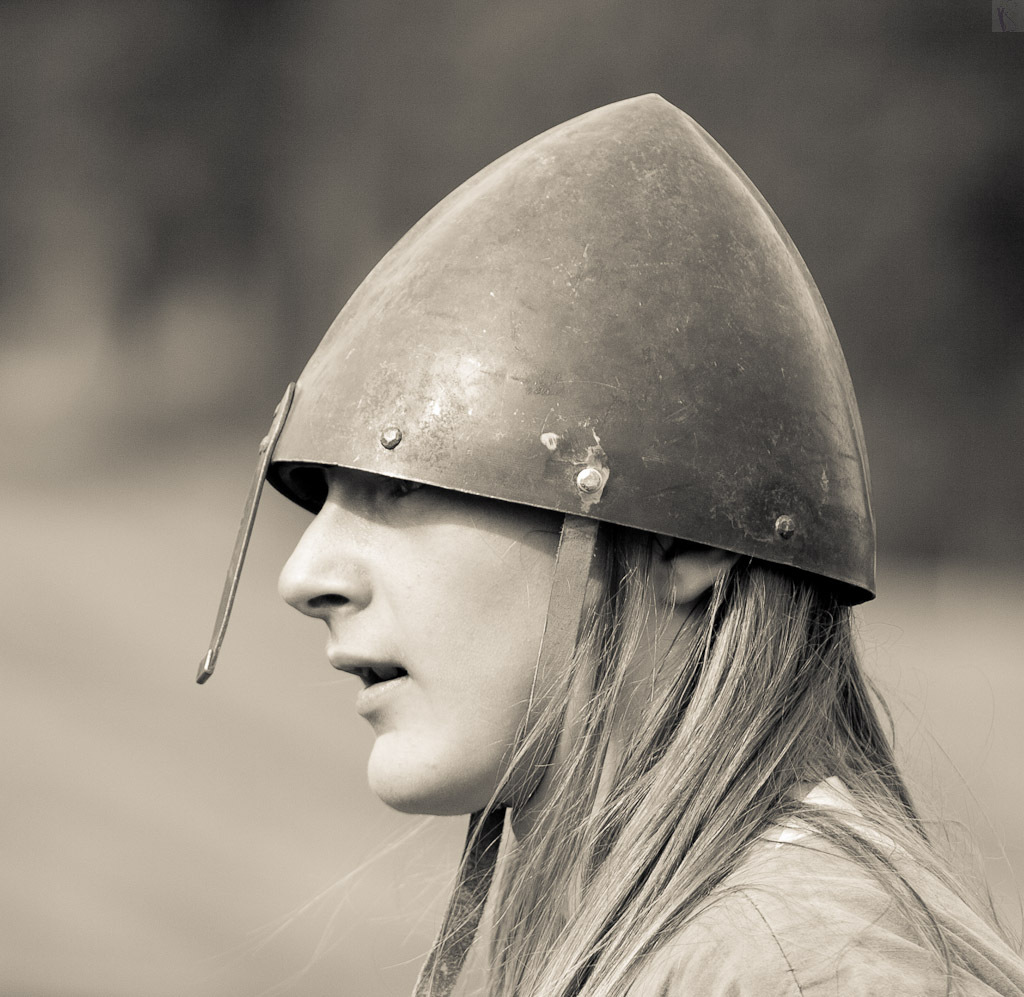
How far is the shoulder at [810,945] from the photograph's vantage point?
100 cm

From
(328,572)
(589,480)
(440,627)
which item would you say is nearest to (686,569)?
(589,480)

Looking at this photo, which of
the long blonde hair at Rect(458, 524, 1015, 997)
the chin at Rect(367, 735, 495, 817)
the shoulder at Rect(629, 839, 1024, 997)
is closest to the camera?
the shoulder at Rect(629, 839, 1024, 997)

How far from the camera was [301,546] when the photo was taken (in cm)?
143

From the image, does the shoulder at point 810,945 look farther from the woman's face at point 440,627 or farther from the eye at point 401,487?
the eye at point 401,487

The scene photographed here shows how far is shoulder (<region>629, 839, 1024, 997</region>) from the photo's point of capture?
3.29 ft

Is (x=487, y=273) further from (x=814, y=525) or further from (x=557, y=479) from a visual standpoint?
(x=814, y=525)

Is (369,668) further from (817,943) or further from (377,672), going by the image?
(817,943)

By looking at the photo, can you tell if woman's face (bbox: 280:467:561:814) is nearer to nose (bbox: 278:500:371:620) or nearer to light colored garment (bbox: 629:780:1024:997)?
nose (bbox: 278:500:371:620)

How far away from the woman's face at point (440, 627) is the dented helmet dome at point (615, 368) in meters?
0.05

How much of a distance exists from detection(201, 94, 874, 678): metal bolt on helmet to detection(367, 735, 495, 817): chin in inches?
10.7

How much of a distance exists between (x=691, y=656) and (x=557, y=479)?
22cm

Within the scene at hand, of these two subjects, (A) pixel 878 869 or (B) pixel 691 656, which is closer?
(A) pixel 878 869


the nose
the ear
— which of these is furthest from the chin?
the ear

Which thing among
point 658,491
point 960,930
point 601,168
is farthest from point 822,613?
point 601,168
